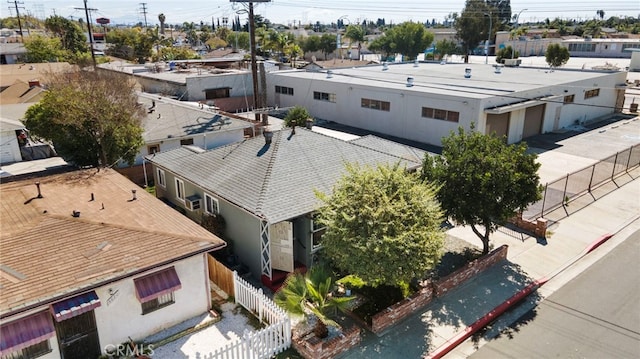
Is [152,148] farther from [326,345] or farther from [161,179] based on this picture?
[326,345]

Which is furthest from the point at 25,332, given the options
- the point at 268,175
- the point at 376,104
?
the point at 376,104

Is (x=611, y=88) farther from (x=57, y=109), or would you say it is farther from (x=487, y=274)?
(x=57, y=109)

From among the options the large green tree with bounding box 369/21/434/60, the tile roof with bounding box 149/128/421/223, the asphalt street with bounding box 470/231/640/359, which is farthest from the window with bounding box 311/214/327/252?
the large green tree with bounding box 369/21/434/60

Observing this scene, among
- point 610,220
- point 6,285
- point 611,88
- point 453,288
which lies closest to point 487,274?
point 453,288

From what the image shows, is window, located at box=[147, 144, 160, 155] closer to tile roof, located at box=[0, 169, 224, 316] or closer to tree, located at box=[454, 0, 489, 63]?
tile roof, located at box=[0, 169, 224, 316]

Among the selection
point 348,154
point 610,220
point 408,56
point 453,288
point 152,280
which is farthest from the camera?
point 408,56

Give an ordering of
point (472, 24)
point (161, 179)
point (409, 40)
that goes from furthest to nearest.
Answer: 1. point (409, 40)
2. point (472, 24)
3. point (161, 179)
